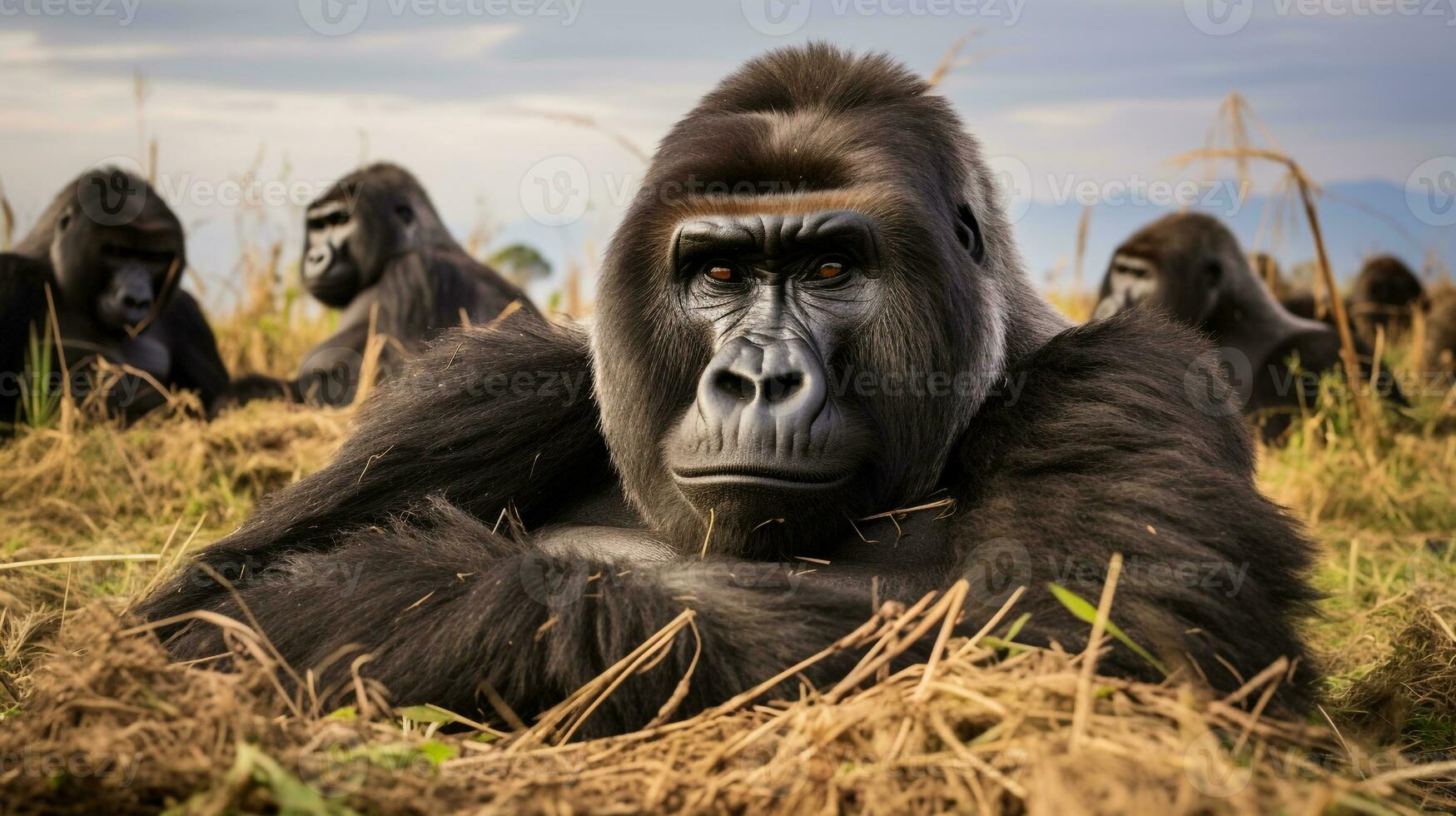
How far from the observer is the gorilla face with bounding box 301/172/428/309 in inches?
406

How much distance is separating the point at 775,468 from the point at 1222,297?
304 inches

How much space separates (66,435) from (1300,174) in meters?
6.27

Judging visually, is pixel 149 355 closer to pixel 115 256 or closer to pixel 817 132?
pixel 115 256

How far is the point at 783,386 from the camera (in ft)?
9.40

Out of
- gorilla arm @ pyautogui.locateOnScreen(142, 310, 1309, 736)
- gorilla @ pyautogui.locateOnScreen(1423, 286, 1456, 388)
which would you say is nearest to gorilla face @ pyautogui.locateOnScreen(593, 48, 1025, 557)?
gorilla arm @ pyautogui.locateOnScreen(142, 310, 1309, 736)

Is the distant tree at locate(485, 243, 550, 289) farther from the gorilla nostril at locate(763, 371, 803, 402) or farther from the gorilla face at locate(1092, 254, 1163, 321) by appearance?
the gorilla nostril at locate(763, 371, 803, 402)

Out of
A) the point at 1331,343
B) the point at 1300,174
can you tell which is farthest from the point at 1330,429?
the point at 1331,343

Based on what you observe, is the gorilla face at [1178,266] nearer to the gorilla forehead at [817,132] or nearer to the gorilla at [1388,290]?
the gorilla at [1388,290]

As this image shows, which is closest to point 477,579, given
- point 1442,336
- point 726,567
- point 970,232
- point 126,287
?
point 726,567

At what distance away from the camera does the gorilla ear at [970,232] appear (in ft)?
11.2

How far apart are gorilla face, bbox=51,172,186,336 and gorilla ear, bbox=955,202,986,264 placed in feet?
23.8

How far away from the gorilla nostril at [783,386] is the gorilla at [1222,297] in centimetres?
692

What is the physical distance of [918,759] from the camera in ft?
6.72

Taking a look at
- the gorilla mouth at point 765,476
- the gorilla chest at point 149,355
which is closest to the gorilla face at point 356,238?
the gorilla chest at point 149,355
